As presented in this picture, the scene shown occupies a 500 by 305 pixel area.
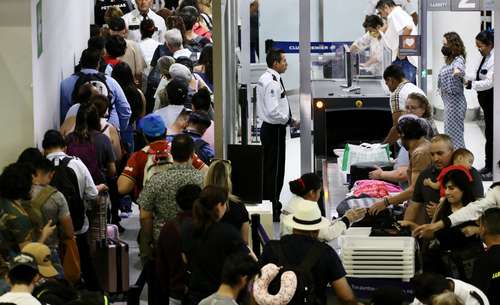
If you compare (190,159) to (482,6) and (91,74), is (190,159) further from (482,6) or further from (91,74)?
(482,6)

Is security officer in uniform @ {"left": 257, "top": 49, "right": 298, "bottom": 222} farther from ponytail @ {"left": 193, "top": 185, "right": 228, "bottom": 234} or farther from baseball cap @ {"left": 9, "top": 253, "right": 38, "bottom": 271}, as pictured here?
baseball cap @ {"left": 9, "top": 253, "right": 38, "bottom": 271}

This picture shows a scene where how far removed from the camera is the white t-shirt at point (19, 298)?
6.29 metres

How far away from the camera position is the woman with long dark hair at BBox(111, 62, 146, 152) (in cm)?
1216

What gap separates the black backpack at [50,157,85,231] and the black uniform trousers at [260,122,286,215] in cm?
414

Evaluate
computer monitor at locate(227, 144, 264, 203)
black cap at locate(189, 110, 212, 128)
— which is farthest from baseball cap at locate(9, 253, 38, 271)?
computer monitor at locate(227, 144, 264, 203)

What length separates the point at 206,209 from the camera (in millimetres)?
7477

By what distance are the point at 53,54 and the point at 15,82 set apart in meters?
1.39

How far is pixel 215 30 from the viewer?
33.0ft

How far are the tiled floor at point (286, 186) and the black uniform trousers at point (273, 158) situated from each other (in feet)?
1.43

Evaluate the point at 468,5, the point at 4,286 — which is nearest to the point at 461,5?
the point at 468,5

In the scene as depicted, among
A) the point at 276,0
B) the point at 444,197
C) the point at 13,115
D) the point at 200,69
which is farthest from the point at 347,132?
the point at 276,0

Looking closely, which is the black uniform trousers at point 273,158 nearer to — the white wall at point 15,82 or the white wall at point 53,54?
the white wall at point 53,54

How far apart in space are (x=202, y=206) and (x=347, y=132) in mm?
5883

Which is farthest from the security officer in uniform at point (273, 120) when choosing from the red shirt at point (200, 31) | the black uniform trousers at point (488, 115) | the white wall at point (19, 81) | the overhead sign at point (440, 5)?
the white wall at point (19, 81)
